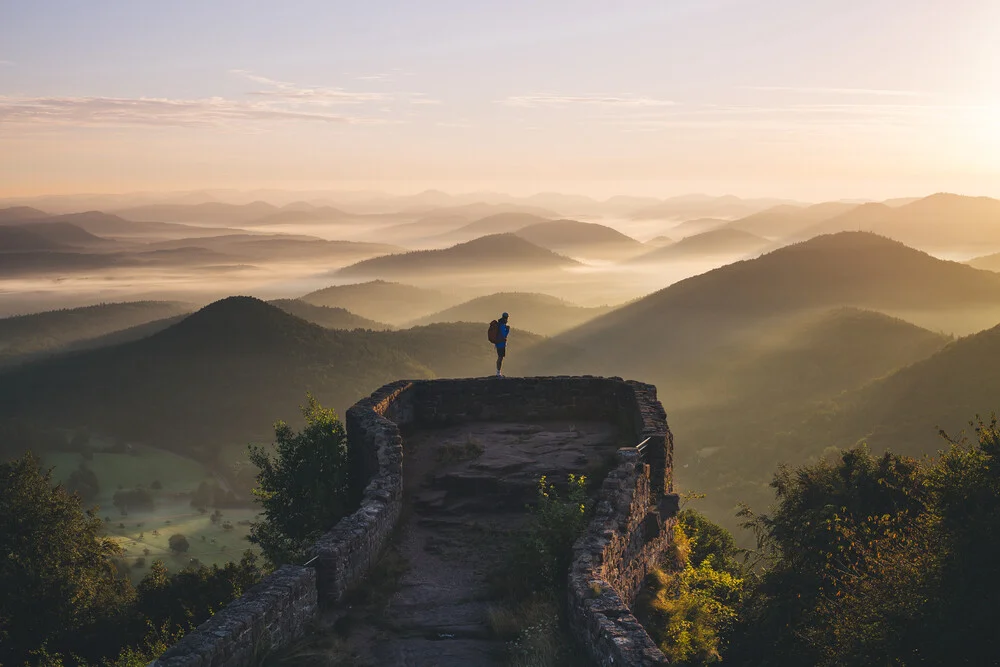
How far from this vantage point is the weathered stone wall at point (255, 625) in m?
8.61

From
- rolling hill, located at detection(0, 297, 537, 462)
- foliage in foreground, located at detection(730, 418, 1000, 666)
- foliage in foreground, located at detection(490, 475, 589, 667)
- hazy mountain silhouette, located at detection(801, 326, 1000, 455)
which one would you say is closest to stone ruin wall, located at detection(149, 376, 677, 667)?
foliage in foreground, located at detection(490, 475, 589, 667)

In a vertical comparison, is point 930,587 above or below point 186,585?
above

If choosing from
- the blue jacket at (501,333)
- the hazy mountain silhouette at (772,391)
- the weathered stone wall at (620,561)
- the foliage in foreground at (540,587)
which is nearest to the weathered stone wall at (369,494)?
the foliage in foreground at (540,587)

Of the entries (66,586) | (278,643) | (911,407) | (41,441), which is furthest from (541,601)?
(41,441)

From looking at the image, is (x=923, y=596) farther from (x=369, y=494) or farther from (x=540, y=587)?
(x=369, y=494)

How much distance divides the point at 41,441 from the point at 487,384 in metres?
114

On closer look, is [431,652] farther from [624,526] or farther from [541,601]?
[624,526]

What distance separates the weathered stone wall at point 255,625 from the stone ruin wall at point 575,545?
11mm

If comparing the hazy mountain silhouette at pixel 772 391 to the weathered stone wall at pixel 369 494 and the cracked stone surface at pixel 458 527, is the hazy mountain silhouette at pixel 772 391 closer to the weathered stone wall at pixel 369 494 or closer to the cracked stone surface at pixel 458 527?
the cracked stone surface at pixel 458 527

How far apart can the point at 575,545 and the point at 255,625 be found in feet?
12.8

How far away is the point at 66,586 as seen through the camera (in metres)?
25.7

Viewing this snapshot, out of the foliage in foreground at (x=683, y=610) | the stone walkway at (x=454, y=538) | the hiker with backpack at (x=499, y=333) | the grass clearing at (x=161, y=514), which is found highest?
the hiker with backpack at (x=499, y=333)

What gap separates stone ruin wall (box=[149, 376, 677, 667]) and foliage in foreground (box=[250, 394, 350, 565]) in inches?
13.6

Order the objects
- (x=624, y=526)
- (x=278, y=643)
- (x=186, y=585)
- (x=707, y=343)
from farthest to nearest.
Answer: (x=707, y=343) → (x=186, y=585) → (x=624, y=526) → (x=278, y=643)
